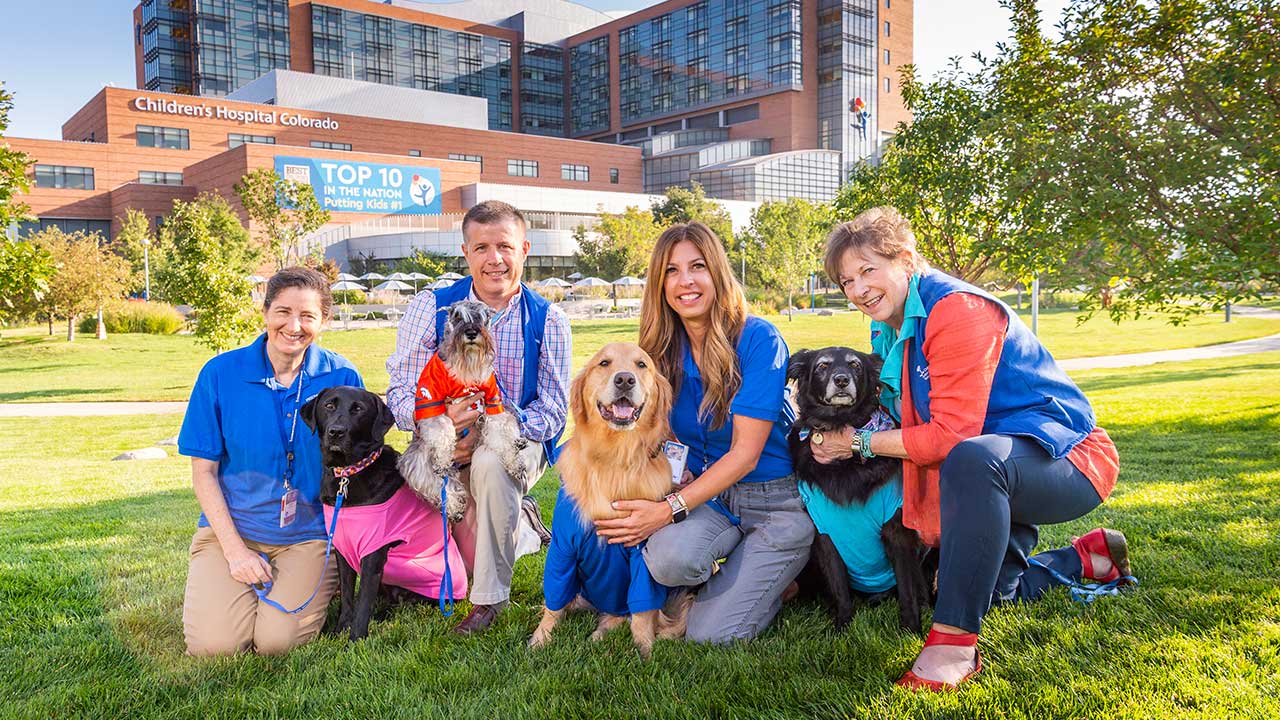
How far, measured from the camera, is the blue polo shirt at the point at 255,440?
3.39m

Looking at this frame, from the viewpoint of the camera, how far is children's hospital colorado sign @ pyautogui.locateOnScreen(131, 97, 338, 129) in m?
55.1

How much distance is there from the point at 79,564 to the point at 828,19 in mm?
76313

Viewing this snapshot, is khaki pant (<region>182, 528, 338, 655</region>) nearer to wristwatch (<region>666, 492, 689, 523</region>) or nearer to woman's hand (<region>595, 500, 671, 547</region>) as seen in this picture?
woman's hand (<region>595, 500, 671, 547</region>)

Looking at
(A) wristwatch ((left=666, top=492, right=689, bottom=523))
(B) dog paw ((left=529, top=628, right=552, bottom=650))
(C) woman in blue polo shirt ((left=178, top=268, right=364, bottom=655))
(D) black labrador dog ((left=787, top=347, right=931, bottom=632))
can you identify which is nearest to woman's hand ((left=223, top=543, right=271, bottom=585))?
(C) woman in blue polo shirt ((left=178, top=268, right=364, bottom=655))

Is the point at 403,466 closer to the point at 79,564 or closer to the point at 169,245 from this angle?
the point at 79,564

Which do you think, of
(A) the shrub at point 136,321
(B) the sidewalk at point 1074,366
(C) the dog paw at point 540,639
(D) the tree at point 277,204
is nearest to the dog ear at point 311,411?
(C) the dog paw at point 540,639

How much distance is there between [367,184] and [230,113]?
11865 mm

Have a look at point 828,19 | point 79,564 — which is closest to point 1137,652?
point 79,564

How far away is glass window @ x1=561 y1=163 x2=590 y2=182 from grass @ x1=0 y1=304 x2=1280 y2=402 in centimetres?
4065

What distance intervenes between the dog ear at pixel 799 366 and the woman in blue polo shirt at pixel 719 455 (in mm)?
72

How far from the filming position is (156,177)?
5528cm

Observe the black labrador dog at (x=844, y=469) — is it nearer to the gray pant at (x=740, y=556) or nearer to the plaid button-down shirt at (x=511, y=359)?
the gray pant at (x=740, y=556)

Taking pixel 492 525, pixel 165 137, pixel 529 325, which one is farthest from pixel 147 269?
pixel 492 525

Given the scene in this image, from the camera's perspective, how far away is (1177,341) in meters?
25.0
